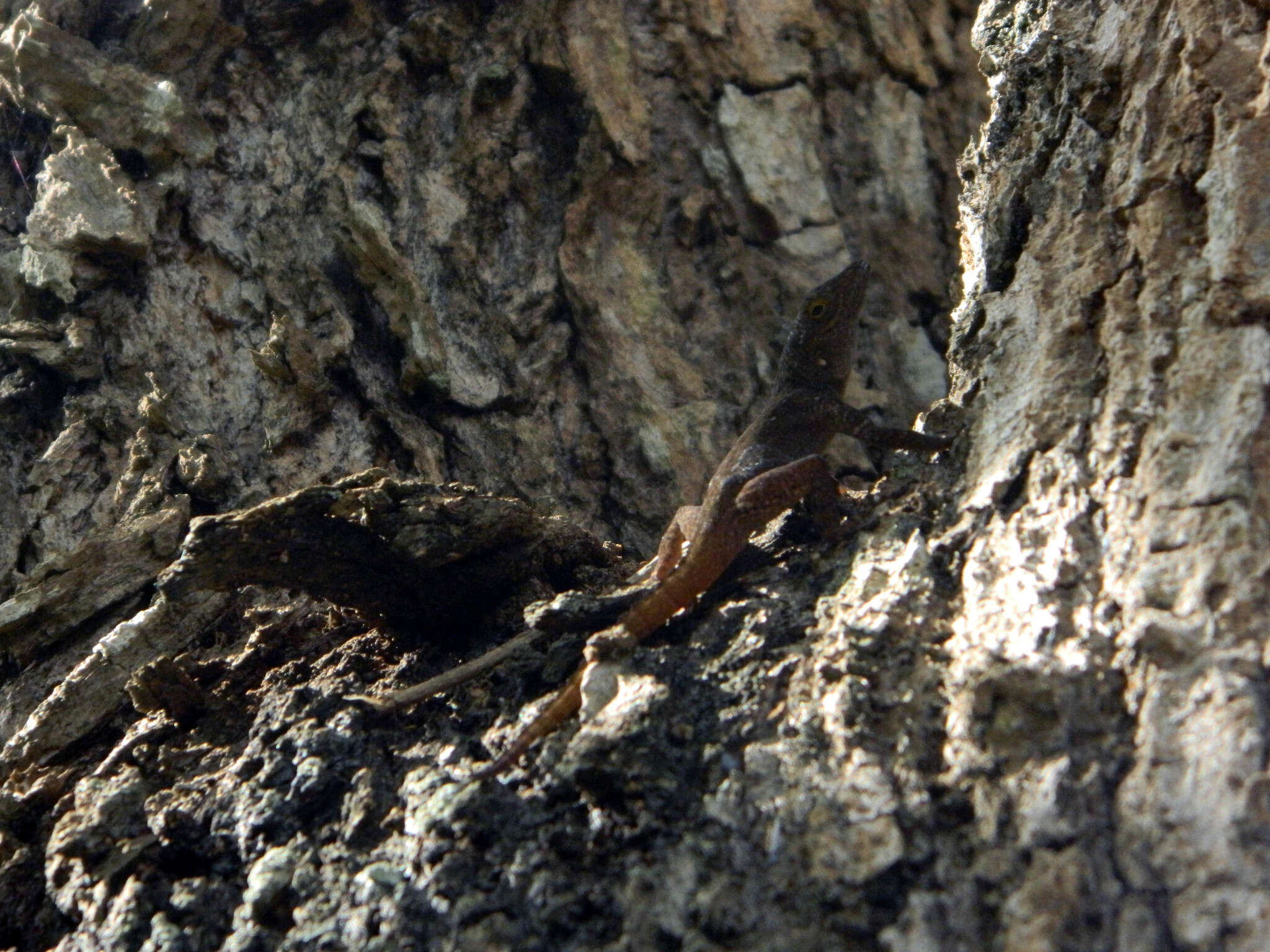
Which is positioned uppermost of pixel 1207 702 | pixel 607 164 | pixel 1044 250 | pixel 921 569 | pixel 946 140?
pixel 607 164

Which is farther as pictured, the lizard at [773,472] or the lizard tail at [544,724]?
the lizard at [773,472]

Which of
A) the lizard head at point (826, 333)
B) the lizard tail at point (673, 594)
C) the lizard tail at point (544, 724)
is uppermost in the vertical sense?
the lizard head at point (826, 333)

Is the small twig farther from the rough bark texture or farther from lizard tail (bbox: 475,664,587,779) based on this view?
lizard tail (bbox: 475,664,587,779)

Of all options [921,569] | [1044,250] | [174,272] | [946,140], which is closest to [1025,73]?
[1044,250]

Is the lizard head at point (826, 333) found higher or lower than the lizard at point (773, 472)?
higher

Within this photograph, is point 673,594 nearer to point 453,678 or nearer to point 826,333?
point 453,678

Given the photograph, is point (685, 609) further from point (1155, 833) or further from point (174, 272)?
point (174, 272)

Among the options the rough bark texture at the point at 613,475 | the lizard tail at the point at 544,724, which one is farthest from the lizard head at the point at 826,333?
the lizard tail at the point at 544,724

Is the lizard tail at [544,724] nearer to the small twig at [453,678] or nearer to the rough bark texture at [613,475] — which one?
the rough bark texture at [613,475]
